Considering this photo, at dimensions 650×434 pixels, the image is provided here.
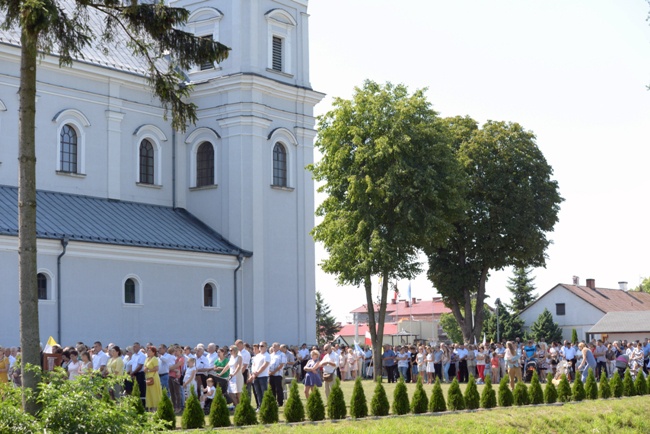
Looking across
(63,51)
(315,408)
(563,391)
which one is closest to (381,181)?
(563,391)

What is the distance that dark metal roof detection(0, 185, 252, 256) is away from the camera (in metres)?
36.1

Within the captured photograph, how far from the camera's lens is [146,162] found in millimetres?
44250

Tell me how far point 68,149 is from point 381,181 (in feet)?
44.0

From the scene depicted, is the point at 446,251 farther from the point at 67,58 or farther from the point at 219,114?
the point at 67,58

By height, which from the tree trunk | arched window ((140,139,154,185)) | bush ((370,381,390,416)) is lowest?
bush ((370,381,390,416))

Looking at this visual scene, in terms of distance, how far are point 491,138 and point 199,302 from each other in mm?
19555

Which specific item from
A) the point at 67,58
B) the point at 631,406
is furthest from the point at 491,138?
the point at 67,58

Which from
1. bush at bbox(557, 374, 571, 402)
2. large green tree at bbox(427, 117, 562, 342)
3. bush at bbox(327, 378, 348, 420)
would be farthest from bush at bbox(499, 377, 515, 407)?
large green tree at bbox(427, 117, 562, 342)

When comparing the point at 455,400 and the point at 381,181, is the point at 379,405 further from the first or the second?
the point at 381,181

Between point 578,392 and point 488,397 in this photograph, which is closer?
point 488,397

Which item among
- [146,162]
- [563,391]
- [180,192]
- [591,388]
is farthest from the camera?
[180,192]

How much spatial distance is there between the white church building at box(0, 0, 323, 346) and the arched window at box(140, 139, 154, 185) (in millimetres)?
65

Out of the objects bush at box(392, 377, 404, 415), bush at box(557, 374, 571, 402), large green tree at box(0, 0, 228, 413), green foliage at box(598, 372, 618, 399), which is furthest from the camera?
green foliage at box(598, 372, 618, 399)

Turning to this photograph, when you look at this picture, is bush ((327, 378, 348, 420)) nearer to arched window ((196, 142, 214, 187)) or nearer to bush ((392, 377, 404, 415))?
bush ((392, 377, 404, 415))
